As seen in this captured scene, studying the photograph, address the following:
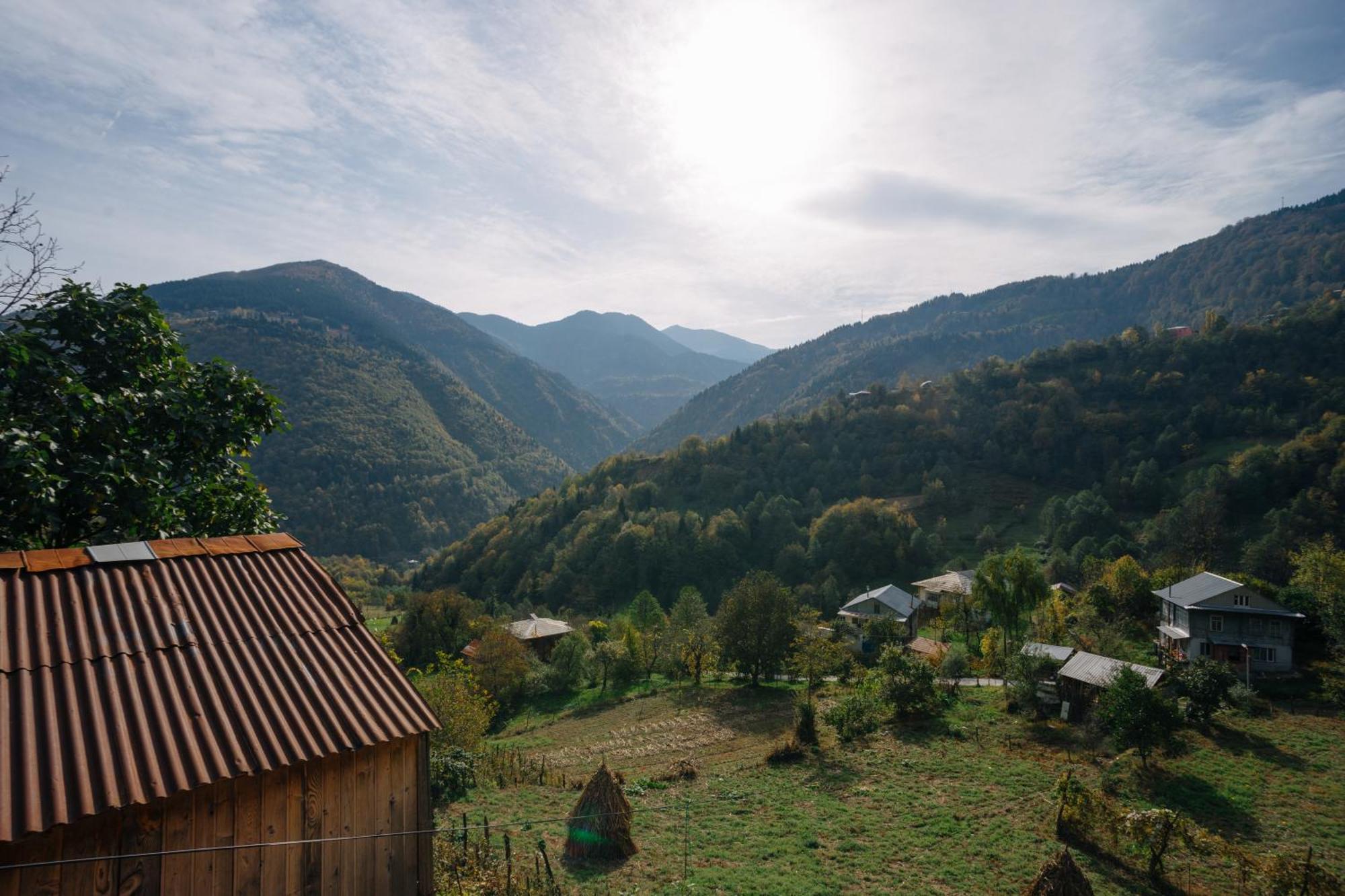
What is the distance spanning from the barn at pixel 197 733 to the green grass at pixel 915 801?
876 cm

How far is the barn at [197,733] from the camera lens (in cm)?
461

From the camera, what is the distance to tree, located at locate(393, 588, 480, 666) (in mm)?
44406

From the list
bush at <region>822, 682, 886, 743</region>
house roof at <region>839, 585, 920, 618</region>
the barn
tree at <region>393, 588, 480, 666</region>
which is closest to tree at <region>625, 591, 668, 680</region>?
tree at <region>393, 588, 480, 666</region>

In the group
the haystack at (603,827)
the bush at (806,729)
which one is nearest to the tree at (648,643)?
the bush at (806,729)

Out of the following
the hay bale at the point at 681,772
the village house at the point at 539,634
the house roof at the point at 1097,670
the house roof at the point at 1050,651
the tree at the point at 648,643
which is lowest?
the village house at the point at 539,634

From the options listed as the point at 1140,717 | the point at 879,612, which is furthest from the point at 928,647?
the point at 1140,717

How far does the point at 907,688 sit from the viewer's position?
27281 mm

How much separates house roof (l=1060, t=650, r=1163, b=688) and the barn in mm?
26913

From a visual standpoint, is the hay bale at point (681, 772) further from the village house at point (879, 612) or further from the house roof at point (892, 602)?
the house roof at point (892, 602)

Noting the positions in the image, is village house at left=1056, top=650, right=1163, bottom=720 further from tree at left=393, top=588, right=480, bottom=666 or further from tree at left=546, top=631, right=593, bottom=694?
tree at left=393, top=588, right=480, bottom=666

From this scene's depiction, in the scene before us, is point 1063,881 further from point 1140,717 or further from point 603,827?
point 1140,717

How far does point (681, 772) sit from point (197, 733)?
63.3ft

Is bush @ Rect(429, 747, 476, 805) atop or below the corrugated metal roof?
below

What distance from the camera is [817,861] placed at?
1452 centimetres
